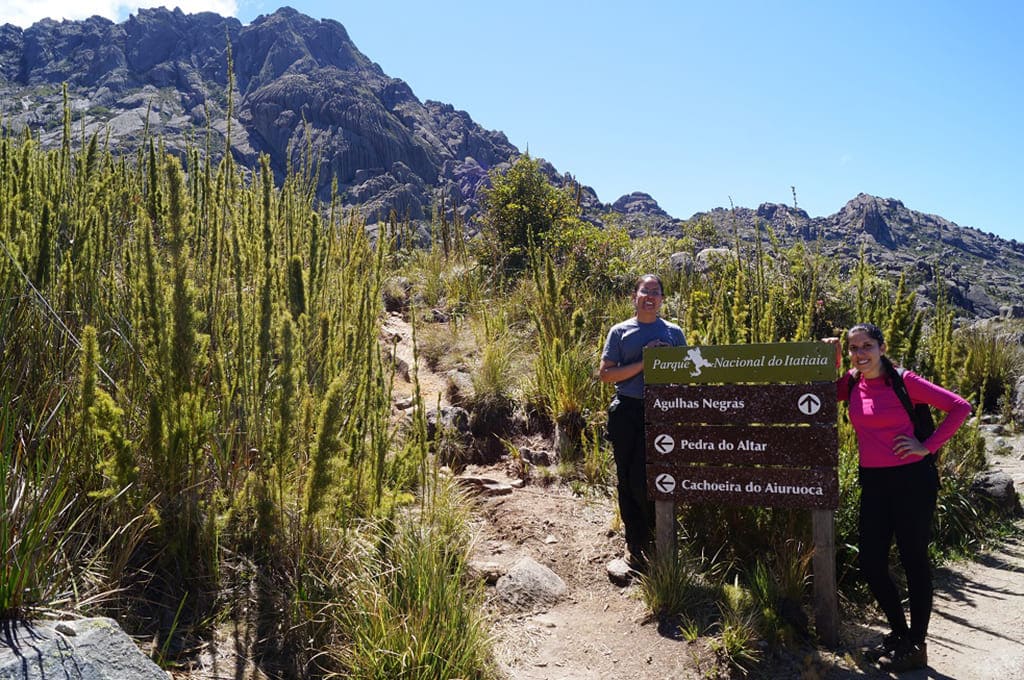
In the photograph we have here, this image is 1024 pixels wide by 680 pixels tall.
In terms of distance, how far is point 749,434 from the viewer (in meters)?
3.50

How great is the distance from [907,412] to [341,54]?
519 feet

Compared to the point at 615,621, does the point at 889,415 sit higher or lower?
higher

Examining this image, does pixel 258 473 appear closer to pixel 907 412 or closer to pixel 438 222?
pixel 907 412

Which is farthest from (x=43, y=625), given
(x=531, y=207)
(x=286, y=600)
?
(x=531, y=207)

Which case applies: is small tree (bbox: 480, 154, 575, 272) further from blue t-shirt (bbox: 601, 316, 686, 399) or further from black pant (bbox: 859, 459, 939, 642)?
black pant (bbox: 859, 459, 939, 642)

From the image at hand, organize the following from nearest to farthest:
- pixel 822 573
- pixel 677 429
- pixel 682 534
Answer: pixel 822 573 < pixel 677 429 < pixel 682 534

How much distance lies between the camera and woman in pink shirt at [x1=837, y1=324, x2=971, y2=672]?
309 centimetres

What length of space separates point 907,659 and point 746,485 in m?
1.05

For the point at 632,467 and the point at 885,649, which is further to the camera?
the point at 632,467

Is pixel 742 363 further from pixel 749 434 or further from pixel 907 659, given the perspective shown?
pixel 907 659

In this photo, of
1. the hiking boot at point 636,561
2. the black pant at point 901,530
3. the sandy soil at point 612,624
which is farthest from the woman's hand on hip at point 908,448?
the hiking boot at point 636,561

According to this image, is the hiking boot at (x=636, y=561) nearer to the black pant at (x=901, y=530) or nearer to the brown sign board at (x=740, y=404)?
the brown sign board at (x=740, y=404)

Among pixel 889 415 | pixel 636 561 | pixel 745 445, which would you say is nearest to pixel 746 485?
pixel 745 445

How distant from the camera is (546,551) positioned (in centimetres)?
419
